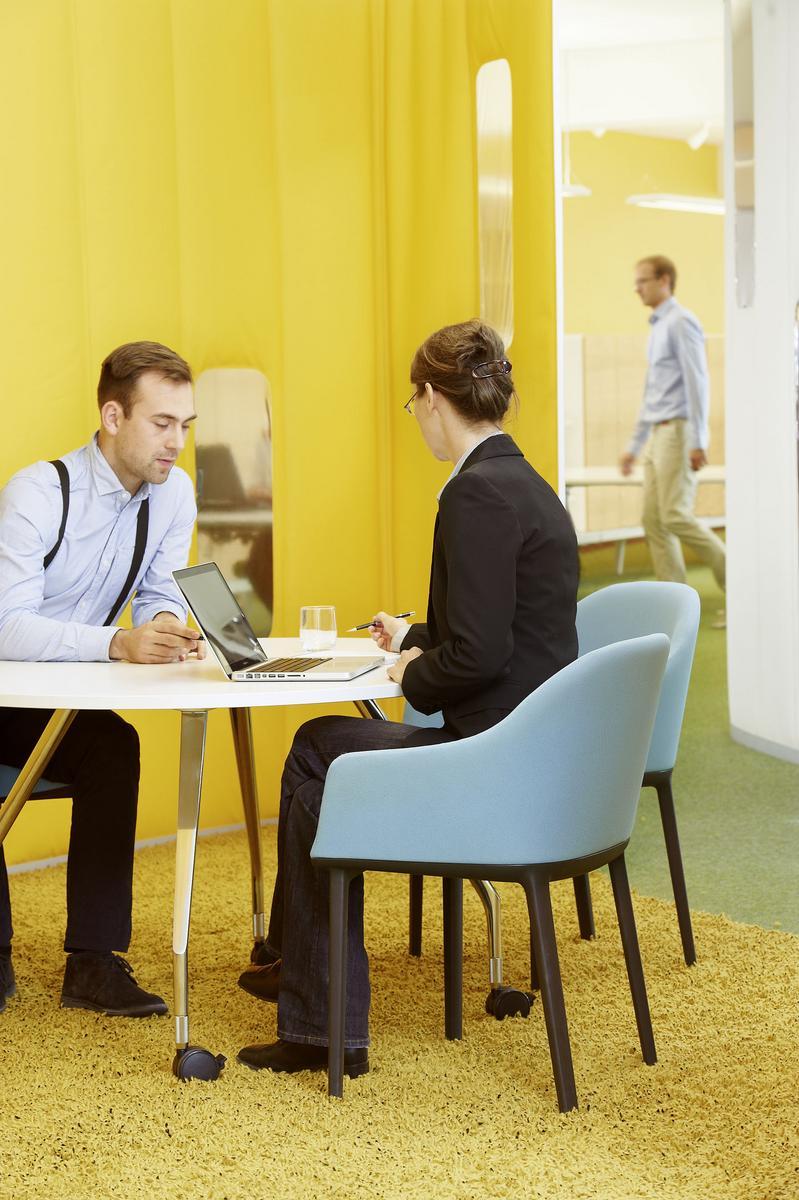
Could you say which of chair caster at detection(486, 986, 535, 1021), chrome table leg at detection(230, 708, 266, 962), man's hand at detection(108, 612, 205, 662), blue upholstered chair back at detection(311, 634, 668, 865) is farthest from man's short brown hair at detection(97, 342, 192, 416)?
chair caster at detection(486, 986, 535, 1021)

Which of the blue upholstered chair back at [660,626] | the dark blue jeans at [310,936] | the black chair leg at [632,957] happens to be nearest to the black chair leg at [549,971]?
the black chair leg at [632,957]

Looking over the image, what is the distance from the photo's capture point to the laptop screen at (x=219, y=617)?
236cm

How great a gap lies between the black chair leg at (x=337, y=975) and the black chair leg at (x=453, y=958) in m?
0.34

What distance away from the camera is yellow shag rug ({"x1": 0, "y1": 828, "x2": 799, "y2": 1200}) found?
198 cm

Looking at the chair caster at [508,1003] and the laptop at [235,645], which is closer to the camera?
the laptop at [235,645]

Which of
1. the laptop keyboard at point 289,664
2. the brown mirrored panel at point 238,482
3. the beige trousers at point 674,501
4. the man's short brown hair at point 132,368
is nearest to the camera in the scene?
the laptop keyboard at point 289,664

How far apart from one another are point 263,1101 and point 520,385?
209 centimetres

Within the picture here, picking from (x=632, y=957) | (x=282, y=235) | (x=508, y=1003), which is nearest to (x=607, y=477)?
(x=282, y=235)

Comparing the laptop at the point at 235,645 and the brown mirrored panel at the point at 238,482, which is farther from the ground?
the brown mirrored panel at the point at 238,482

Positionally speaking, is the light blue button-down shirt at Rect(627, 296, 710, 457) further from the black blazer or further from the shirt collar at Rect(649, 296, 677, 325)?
the black blazer

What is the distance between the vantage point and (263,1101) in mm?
2236

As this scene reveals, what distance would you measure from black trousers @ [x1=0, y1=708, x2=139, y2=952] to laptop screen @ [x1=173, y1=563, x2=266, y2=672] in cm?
39

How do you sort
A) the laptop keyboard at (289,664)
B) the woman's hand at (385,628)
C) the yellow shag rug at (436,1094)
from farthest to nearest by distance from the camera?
the woman's hand at (385,628) < the laptop keyboard at (289,664) < the yellow shag rug at (436,1094)

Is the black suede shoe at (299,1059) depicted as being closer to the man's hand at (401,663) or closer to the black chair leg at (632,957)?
the black chair leg at (632,957)
